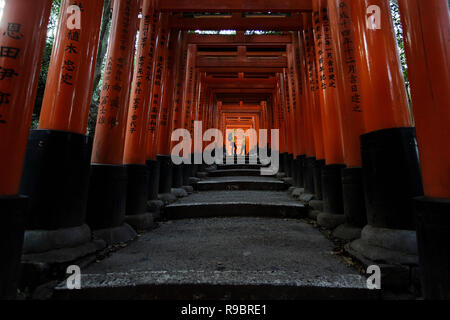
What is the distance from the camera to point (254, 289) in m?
1.66

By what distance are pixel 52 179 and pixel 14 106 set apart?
812 mm

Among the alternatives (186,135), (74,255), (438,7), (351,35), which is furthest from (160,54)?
(438,7)

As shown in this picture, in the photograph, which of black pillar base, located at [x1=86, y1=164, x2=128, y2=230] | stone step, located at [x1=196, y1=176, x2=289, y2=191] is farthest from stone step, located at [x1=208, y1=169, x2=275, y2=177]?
black pillar base, located at [x1=86, y1=164, x2=128, y2=230]

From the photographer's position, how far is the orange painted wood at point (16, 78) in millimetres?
1483

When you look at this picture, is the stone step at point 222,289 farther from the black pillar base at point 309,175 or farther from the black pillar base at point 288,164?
the black pillar base at point 288,164

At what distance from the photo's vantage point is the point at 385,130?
2.04m

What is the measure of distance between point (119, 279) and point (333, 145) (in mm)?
3073

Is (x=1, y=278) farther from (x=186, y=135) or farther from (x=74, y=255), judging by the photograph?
(x=186, y=135)

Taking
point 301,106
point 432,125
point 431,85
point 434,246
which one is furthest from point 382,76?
point 301,106

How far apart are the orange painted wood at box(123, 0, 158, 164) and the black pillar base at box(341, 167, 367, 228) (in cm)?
290

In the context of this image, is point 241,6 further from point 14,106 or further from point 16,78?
point 14,106

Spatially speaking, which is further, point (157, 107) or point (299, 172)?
point (299, 172)

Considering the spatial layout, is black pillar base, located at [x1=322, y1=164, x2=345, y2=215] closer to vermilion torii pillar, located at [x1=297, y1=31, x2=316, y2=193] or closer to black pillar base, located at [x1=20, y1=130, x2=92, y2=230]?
vermilion torii pillar, located at [x1=297, y1=31, x2=316, y2=193]

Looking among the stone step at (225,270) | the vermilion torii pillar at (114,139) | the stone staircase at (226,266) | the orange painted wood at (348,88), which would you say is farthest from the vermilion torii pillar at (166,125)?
the orange painted wood at (348,88)
